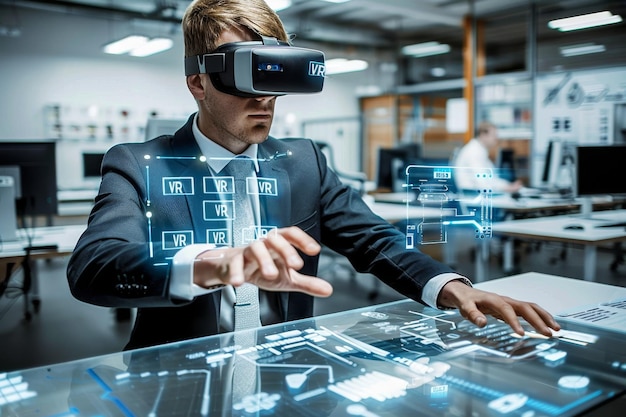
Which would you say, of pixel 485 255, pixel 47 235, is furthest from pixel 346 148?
pixel 47 235

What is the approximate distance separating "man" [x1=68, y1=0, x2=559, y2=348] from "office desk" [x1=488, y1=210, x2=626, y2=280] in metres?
0.38

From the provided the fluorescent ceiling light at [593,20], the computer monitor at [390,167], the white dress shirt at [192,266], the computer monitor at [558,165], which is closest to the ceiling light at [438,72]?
the computer monitor at [390,167]

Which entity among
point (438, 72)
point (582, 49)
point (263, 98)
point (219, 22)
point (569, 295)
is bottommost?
point (569, 295)

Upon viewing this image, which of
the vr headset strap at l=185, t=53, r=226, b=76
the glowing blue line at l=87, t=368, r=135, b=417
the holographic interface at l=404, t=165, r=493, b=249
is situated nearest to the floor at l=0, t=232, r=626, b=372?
the holographic interface at l=404, t=165, r=493, b=249

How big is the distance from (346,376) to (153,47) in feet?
4.73

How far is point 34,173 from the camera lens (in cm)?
266

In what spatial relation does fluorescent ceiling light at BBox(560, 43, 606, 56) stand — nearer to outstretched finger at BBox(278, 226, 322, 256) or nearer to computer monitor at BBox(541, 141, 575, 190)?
computer monitor at BBox(541, 141, 575, 190)

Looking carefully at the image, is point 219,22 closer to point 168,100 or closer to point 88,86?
point 168,100

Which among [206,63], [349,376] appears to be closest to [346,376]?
[349,376]

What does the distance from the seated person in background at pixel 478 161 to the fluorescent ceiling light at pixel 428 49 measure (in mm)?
3884

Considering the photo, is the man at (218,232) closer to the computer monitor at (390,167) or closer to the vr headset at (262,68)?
the vr headset at (262,68)

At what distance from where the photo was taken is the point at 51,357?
266 centimetres

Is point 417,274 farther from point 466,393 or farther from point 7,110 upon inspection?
point 7,110

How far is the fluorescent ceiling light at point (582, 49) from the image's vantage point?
4.98 feet
